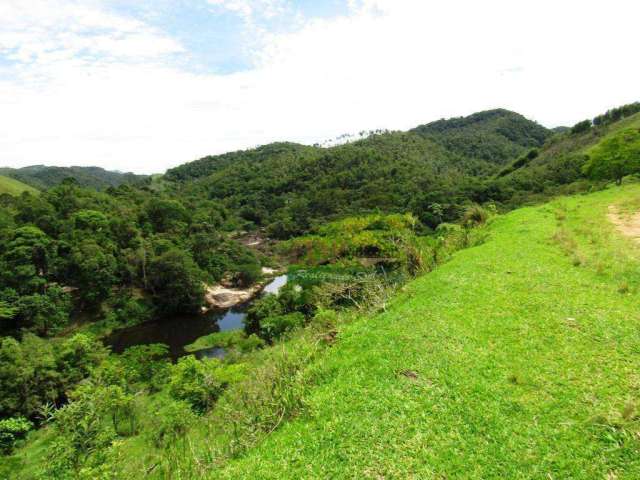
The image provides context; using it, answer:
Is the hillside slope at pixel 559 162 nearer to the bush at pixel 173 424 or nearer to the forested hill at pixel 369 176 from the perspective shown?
the forested hill at pixel 369 176

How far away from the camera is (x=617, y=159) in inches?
1259

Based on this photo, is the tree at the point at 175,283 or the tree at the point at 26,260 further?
the tree at the point at 175,283

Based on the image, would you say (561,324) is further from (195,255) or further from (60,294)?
(195,255)

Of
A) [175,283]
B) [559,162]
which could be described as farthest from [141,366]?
[559,162]

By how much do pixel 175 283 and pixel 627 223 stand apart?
148 feet

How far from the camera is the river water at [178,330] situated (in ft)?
131

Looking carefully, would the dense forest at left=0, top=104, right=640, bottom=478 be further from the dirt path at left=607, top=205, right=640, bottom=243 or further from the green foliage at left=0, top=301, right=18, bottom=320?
the dirt path at left=607, top=205, right=640, bottom=243

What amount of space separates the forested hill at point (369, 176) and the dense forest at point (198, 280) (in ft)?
2.64

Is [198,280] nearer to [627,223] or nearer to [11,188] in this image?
[627,223]

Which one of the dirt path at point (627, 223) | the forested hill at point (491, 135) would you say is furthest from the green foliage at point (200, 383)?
the forested hill at point (491, 135)

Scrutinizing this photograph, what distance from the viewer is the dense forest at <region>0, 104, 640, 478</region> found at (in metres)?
11.6

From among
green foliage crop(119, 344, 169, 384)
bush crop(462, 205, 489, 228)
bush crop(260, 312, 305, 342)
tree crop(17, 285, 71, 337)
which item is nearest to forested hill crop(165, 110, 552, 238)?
bush crop(462, 205, 489, 228)

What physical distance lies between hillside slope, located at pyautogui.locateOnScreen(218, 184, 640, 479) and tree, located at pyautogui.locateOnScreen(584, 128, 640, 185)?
26.7 metres

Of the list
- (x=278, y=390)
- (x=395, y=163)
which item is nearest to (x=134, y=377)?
(x=278, y=390)
